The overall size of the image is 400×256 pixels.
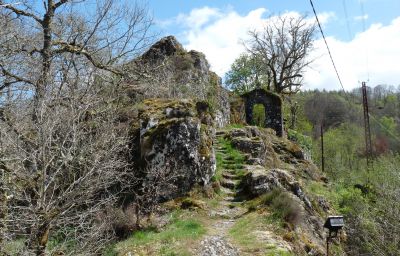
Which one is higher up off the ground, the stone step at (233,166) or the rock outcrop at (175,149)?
the rock outcrop at (175,149)

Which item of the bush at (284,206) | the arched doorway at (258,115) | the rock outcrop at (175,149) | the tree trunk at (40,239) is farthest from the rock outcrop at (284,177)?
the tree trunk at (40,239)

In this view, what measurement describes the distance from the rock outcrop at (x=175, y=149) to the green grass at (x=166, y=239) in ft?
4.80

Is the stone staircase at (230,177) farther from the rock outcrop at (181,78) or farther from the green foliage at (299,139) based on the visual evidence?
the green foliage at (299,139)

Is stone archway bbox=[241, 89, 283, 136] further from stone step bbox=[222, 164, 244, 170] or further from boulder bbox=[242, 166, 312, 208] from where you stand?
boulder bbox=[242, 166, 312, 208]

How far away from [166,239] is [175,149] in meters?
3.11

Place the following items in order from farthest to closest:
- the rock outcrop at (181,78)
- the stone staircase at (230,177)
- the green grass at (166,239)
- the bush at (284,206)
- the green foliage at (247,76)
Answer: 1. the green foliage at (247,76)
2. the rock outcrop at (181,78)
3. the stone staircase at (230,177)
4. the bush at (284,206)
5. the green grass at (166,239)

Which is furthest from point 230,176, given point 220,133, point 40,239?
point 40,239

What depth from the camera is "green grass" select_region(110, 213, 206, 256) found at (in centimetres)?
981

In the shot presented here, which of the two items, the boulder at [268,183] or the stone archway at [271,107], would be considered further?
the stone archway at [271,107]

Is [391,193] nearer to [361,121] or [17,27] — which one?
[17,27]

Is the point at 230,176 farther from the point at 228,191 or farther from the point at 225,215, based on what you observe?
the point at 225,215

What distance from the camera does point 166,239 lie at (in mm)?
10266

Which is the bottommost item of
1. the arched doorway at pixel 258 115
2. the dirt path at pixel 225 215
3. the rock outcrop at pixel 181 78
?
the dirt path at pixel 225 215

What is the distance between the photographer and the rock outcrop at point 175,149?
1248 cm
